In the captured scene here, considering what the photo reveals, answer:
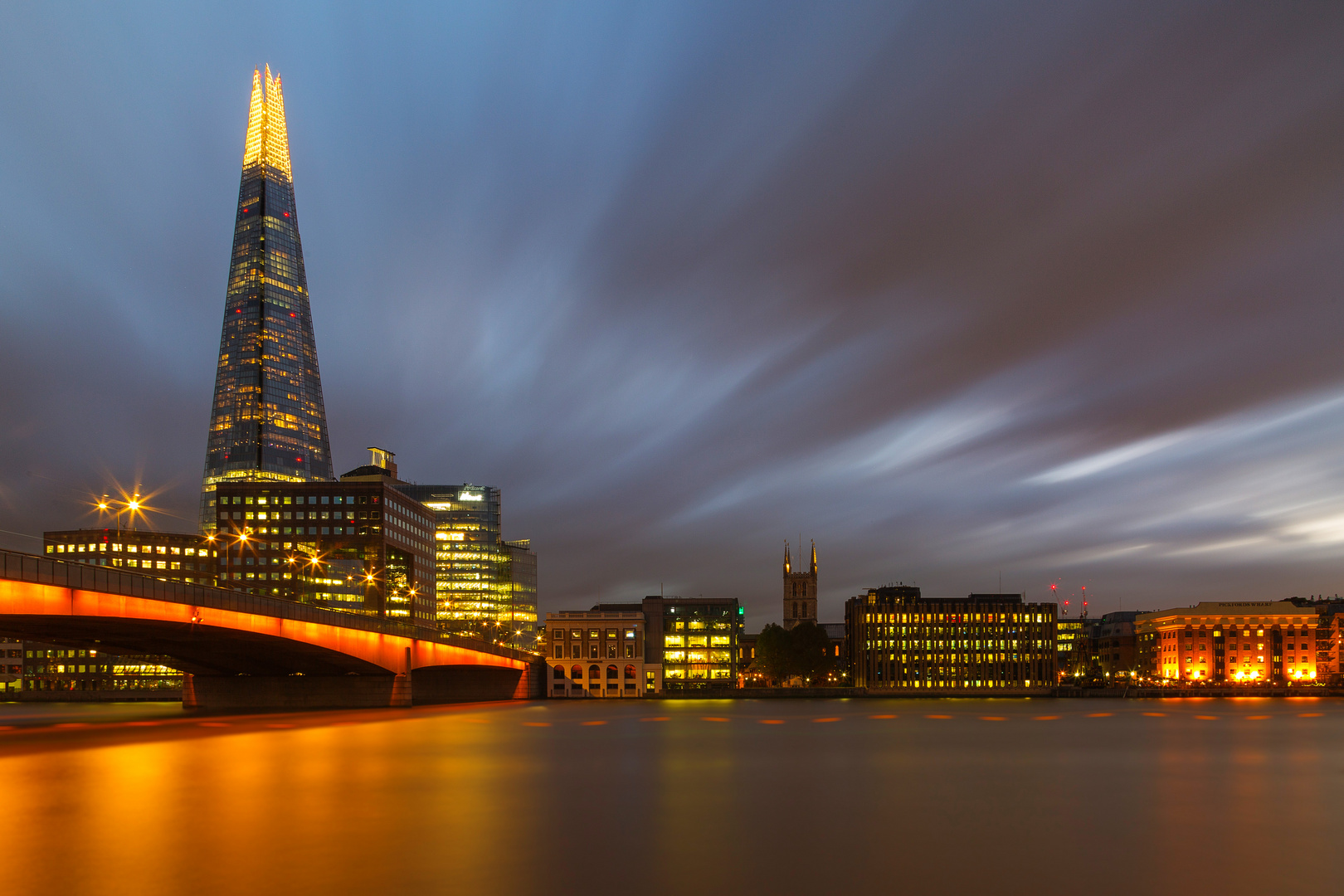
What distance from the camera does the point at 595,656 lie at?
164 m

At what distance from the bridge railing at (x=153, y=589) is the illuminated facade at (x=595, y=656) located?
231 feet

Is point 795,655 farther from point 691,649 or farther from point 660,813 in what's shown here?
point 660,813

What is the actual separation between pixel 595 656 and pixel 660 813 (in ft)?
424

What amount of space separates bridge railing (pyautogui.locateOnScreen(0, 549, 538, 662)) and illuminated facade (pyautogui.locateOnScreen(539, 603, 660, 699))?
70.5m

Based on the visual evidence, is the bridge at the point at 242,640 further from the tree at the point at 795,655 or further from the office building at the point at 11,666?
the office building at the point at 11,666

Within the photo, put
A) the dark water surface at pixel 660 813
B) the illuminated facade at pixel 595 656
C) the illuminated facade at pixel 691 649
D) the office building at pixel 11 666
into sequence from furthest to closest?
the illuminated facade at pixel 691 649 < the office building at pixel 11 666 < the illuminated facade at pixel 595 656 < the dark water surface at pixel 660 813

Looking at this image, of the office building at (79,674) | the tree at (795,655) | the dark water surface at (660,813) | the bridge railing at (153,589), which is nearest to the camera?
the dark water surface at (660,813)

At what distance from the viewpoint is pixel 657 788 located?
45062 mm

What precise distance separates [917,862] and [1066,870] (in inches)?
161

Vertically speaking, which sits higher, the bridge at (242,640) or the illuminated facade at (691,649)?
the bridge at (242,640)

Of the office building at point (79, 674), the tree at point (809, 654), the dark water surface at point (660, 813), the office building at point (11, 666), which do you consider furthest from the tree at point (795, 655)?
the office building at point (11, 666)

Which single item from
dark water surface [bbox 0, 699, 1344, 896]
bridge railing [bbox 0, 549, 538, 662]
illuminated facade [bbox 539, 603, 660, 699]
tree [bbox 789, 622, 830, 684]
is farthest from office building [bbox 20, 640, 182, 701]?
dark water surface [bbox 0, 699, 1344, 896]

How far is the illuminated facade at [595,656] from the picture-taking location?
533 feet


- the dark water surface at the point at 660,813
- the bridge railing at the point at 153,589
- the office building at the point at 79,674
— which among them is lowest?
the office building at the point at 79,674
